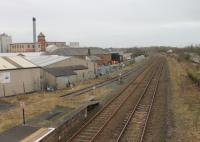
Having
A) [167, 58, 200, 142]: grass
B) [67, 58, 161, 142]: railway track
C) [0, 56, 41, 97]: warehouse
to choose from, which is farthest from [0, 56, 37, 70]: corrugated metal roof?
[167, 58, 200, 142]: grass

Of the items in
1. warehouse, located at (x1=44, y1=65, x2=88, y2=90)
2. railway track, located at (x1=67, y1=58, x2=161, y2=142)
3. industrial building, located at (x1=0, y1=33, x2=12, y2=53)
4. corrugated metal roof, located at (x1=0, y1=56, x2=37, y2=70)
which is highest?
industrial building, located at (x1=0, y1=33, x2=12, y2=53)

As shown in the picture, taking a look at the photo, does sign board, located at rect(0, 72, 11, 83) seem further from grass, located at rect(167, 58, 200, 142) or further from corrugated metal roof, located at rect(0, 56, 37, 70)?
grass, located at rect(167, 58, 200, 142)

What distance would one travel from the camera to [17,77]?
113 feet

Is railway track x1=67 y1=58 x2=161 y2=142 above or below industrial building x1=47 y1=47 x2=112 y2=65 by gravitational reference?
below

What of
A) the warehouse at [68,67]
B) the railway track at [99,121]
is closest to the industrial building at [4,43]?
the warehouse at [68,67]

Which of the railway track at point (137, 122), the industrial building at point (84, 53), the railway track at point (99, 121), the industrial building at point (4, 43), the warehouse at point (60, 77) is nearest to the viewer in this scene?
the railway track at point (137, 122)

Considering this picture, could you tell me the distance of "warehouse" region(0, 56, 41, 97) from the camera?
108ft

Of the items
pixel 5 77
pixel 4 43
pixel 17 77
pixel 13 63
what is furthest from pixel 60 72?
pixel 4 43

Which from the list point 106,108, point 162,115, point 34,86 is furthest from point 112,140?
point 34,86

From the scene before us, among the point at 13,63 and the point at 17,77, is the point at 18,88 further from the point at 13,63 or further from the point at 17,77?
the point at 13,63

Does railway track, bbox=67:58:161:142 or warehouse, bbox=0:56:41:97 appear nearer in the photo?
railway track, bbox=67:58:161:142

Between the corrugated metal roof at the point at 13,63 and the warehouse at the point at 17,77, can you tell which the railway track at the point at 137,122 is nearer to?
the warehouse at the point at 17,77

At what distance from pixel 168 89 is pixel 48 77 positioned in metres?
15.7

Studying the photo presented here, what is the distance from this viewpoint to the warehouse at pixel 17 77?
108ft
